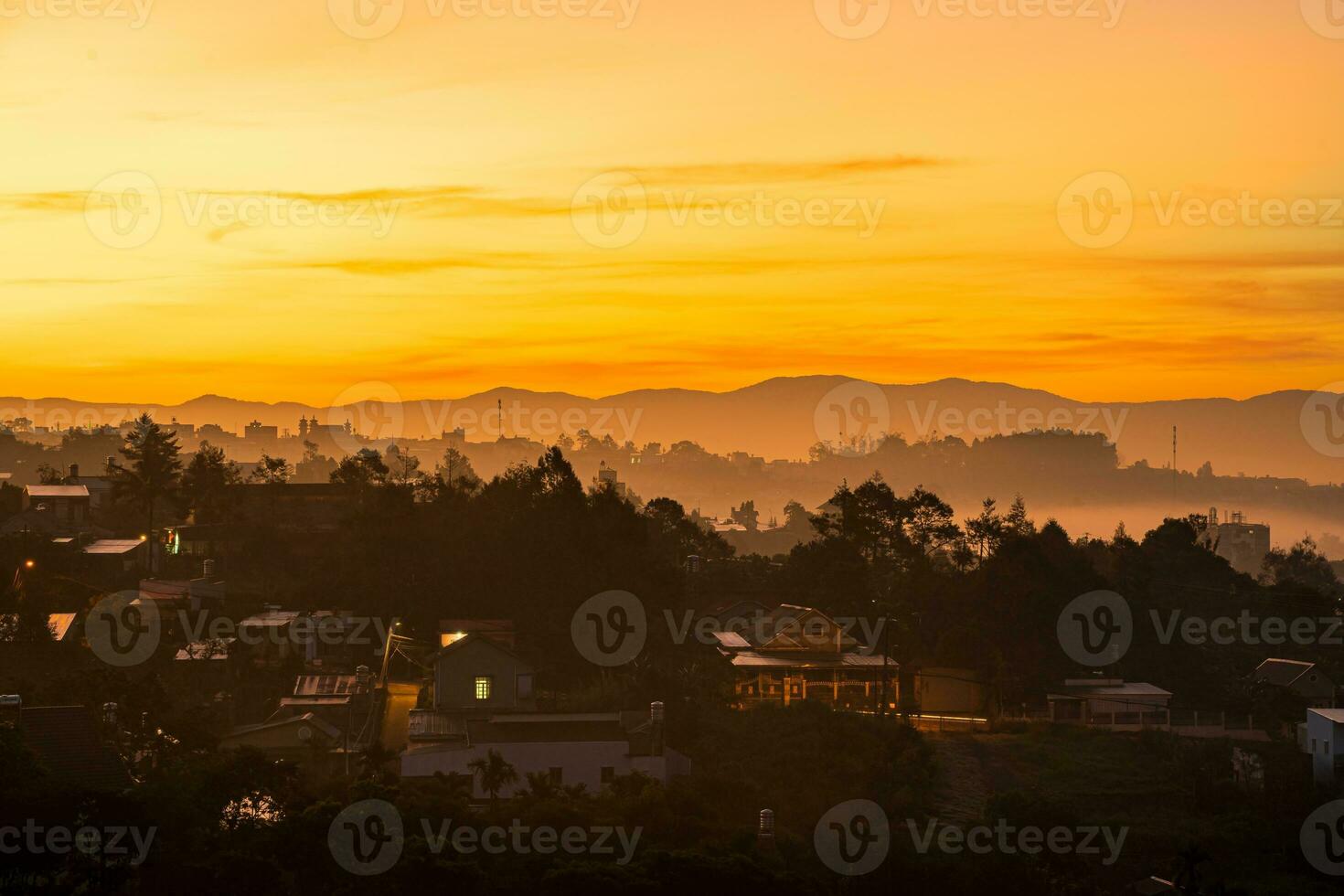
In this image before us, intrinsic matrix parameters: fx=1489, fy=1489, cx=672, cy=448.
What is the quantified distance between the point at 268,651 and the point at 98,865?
16.1m

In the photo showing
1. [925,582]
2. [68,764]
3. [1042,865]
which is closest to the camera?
[68,764]

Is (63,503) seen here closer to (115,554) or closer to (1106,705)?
(115,554)

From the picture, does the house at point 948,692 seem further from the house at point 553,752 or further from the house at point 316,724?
the house at point 316,724

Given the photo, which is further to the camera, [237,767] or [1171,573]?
[1171,573]

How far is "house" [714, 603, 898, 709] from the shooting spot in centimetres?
3081

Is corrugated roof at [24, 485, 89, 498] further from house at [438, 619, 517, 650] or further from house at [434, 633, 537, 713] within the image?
house at [434, 633, 537, 713]

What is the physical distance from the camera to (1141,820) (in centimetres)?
2375

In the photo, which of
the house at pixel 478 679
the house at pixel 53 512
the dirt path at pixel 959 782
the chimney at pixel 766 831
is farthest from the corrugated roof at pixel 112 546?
the chimney at pixel 766 831

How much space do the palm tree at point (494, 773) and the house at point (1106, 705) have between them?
46.1 feet

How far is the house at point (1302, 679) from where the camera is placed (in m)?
32.8

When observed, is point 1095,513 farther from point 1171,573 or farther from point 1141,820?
point 1141,820

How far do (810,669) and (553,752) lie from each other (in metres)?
8.80

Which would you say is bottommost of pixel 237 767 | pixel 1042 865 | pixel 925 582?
pixel 1042 865

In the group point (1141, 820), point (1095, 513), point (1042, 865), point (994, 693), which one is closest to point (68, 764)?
point (1042, 865)
